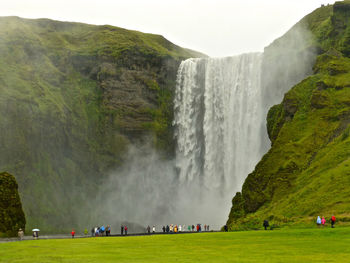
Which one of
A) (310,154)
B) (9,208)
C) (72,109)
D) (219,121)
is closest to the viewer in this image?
(310,154)

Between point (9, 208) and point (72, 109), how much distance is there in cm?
4923

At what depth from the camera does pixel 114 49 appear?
118938 millimetres

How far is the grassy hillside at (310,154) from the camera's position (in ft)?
170

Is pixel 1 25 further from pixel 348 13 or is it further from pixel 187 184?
pixel 348 13

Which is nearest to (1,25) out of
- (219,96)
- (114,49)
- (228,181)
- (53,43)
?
(53,43)

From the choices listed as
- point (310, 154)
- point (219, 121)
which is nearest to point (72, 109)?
point (219, 121)

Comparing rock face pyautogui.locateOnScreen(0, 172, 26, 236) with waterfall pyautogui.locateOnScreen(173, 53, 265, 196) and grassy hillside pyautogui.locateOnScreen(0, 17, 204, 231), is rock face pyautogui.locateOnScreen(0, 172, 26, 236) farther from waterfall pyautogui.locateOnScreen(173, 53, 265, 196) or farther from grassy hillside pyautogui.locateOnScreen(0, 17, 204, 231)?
waterfall pyautogui.locateOnScreen(173, 53, 265, 196)

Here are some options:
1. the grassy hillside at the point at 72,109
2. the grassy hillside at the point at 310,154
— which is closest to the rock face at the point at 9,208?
the grassy hillside at the point at 310,154

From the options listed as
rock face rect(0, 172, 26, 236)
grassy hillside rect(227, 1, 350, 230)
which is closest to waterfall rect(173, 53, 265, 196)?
grassy hillside rect(227, 1, 350, 230)

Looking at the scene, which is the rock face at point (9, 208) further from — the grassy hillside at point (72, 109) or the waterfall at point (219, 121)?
the waterfall at point (219, 121)

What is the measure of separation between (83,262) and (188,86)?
8995 cm

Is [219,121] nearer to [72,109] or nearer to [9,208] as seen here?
[72,109]

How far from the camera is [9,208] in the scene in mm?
66188

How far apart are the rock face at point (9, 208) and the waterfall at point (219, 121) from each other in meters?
42.1
